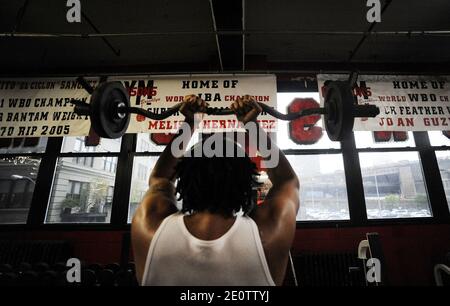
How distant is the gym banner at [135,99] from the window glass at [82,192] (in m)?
0.78

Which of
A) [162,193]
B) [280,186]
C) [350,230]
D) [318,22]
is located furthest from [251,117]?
[350,230]

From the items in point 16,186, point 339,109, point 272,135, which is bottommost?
point 339,109

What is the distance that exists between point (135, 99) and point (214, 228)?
3.07 m

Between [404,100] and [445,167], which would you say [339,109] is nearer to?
[404,100]

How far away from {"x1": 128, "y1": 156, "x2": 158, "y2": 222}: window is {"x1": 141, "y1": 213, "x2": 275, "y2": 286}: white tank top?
3.22 metres

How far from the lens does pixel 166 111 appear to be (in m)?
1.26

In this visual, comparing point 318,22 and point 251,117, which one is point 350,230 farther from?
point 251,117

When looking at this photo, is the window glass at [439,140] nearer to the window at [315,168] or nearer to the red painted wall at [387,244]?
the red painted wall at [387,244]

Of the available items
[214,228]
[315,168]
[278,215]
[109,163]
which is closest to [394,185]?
[315,168]

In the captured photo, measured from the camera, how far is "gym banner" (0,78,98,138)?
3273 millimetres

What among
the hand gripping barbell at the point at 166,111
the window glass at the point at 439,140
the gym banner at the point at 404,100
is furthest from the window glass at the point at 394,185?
the hand gripping barbell at the point at 166,111

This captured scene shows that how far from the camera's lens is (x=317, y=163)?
3764 millimetres

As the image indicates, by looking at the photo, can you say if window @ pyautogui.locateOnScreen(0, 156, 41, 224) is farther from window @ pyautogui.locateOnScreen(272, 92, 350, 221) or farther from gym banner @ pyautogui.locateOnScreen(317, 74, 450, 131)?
gym banner @ pyautogui.locateOnScreen(317, 74, 450, 131)

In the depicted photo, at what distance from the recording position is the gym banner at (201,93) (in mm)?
3238
